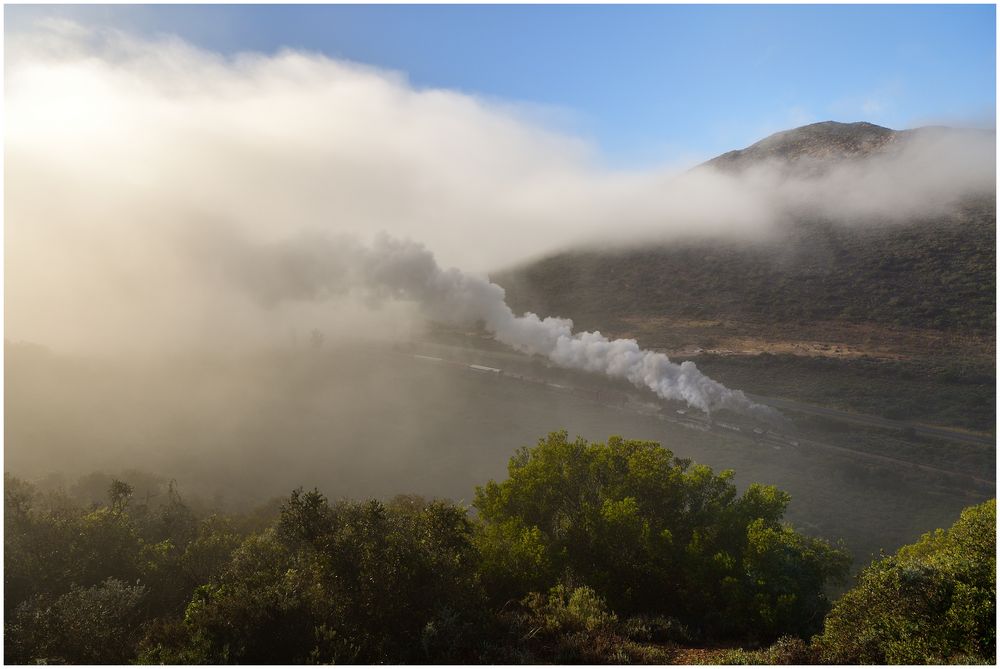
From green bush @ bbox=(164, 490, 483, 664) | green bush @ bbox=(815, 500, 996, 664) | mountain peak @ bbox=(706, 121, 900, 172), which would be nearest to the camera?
green bush @ bbox=(815, 500, 996, 664)

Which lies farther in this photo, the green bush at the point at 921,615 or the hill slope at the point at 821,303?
the hill slope at the point at 821,303

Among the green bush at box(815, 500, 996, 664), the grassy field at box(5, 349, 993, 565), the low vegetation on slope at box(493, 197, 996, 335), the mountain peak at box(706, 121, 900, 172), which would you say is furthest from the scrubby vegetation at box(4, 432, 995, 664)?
the mountain peak at box(706, 121, 900, 172)

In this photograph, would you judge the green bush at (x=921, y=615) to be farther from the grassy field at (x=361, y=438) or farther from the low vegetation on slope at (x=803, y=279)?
the low vegetation on slope at (x=803, y=279)

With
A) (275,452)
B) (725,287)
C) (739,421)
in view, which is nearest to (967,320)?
(725,287)

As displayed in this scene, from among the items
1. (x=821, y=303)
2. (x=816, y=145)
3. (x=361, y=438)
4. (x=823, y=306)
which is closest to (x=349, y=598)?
(x=361, y=438)

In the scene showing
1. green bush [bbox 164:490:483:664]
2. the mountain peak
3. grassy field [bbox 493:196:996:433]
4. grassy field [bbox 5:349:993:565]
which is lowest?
grassy field [bbox 5:349:993:565]

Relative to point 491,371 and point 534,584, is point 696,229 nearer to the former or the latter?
point 491,371

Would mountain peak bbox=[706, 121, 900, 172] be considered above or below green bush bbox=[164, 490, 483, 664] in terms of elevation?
above

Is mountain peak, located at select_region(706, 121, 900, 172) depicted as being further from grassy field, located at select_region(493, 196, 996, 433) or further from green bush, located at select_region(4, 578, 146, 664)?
green bush, located at select_region(4, 578, 146, 664)

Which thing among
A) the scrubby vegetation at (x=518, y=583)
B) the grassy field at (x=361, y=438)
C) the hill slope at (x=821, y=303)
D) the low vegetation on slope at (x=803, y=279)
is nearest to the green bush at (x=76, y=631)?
the scrubby vegetation at (x=518, y=583)

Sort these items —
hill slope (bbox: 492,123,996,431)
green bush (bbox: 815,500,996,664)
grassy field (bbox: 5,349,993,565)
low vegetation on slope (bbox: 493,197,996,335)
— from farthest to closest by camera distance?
low vegetation on slope (bbox: 493,197,996,335) → hill slope (bbox: 492,123,996,431) → grassy field (bbox: 5,349,993,565) → green bush (bbox: 815,500,996,664)
